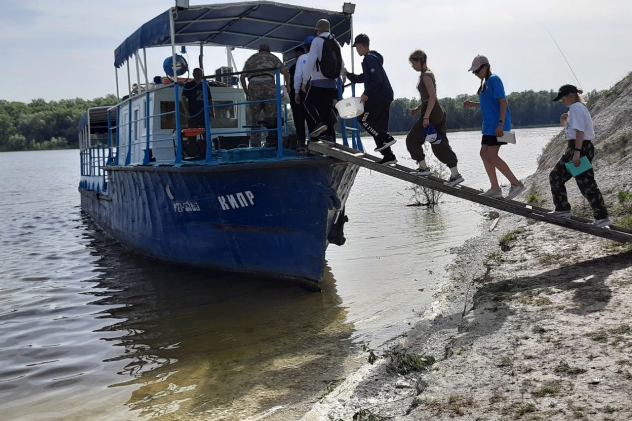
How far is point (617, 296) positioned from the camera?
5316 mm

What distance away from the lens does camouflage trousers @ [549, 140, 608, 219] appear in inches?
270

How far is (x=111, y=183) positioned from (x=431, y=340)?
32.5 ft

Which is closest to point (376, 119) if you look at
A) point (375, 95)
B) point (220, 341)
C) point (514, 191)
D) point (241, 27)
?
point (375, 95)

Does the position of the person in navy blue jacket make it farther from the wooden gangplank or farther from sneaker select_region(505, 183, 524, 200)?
sneaker select_region(505, 183, 524, 200)

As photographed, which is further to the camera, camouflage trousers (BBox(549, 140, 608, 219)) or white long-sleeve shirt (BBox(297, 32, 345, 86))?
white long-sleeve shirt (BBox(297, 32, 345, 86))

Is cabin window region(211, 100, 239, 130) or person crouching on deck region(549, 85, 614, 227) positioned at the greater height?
cabin window region(211, 100, 239, 130)

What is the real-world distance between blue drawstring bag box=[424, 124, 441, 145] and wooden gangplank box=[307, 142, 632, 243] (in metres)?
0.45

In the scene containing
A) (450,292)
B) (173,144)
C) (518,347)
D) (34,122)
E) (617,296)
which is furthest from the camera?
(34,122)

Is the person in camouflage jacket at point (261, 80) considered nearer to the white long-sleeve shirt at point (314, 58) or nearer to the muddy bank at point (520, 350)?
the white long-sleeve shirt at point (314, 58)

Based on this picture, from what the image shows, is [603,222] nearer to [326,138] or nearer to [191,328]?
[326,138]

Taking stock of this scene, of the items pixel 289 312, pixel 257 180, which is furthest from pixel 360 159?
pixel 289 312

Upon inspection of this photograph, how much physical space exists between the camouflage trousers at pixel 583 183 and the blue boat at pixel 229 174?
2672 millimetres

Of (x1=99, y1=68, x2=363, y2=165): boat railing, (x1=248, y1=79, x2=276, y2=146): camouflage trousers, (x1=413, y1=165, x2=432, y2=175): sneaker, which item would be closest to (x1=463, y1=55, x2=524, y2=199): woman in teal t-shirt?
(x1=413, y1=165, x2=432, y2=175): sneaker

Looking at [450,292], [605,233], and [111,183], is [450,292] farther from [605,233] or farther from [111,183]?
[111,183]
